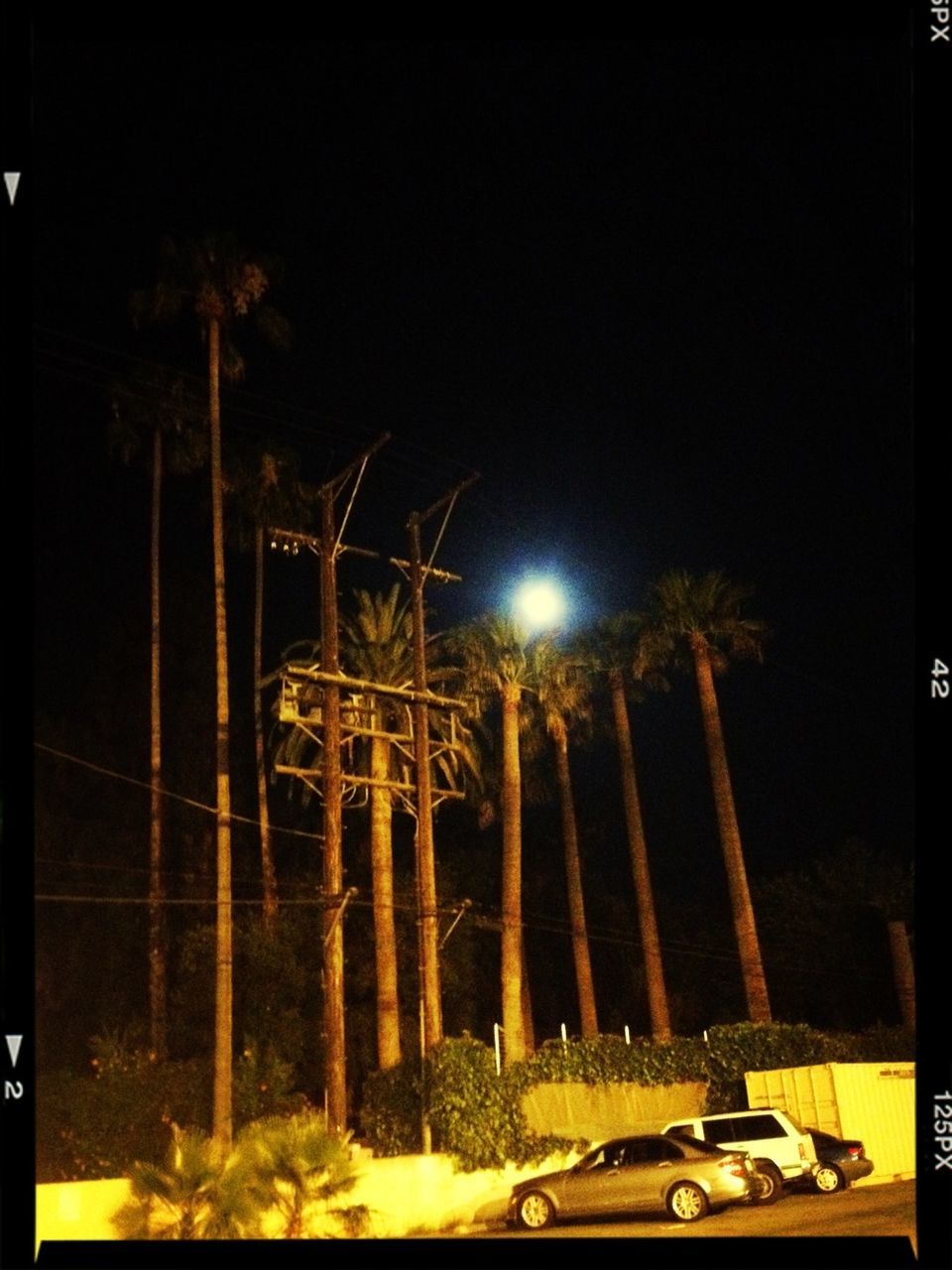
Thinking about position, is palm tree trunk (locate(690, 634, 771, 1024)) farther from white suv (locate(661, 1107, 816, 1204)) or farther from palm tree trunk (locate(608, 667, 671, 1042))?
white suv (locate(661, 1107, 816, 1204))

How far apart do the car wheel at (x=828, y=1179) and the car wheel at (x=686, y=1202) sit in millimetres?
4189

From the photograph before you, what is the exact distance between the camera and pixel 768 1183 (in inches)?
892

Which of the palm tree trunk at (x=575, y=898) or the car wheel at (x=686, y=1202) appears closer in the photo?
the car wheel at (x=686, y=1202)

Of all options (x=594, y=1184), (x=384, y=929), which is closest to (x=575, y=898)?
(x=384, y=929)

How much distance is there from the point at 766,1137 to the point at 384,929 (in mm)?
13715

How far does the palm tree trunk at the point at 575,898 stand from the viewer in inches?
1807

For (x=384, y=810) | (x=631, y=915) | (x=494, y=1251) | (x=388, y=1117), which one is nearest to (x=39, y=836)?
(x=384, y=810)

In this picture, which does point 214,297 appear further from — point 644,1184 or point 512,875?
point 644,1184

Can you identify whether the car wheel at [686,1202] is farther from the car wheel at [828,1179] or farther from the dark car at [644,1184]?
the car wheel at [828,1179]

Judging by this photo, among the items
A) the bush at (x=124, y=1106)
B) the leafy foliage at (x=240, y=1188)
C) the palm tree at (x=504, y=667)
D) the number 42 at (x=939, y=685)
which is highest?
the palm tree at (x=504, y=667)

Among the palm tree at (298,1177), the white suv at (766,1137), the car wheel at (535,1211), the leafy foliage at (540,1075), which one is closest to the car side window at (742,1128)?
the white suv at (766,1137)

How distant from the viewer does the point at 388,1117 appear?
102ft

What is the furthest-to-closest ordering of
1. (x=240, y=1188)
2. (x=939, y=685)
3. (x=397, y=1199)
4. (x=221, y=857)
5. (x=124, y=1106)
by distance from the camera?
(x=124, y=1106) → (x=221, y=857) → (x=397, y=1199) → (x=240, y=1188) → (x=939, y=685)

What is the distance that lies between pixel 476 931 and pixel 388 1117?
20.4 metres
